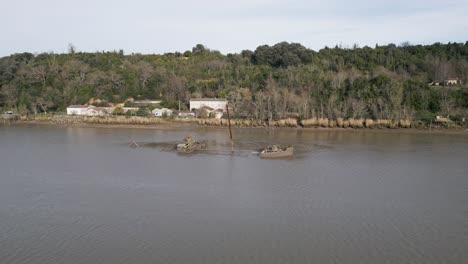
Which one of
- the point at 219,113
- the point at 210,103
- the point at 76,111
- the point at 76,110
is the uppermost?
the point at 210,103

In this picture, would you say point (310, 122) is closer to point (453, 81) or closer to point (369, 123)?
point (369, 123)

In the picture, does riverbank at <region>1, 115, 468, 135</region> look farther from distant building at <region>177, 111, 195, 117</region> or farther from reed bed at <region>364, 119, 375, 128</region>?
distant building at <region>177, 111, 195, 117</region>

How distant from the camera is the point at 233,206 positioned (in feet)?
44.1

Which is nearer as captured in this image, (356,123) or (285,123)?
(356,123)

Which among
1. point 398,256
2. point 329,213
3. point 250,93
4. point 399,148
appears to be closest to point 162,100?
point 250,93

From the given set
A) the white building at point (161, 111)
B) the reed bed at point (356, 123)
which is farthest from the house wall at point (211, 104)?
the reed bed at point (356, 123)

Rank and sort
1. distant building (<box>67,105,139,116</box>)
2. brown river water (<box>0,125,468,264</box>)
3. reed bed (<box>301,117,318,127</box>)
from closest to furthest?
brown river water (<box>0,125,468,264</box>)
reed bed (<box>301,117,318,127</box>)
distant building (<box>67,105,139,116</box>)

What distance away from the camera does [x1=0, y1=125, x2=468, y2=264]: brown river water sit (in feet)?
33.1

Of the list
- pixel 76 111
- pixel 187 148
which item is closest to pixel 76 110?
pixel 76 111

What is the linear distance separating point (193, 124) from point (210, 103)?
23.0ft

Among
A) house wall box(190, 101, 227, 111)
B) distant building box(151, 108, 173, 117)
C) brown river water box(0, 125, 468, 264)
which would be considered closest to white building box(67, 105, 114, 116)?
distant building box(151, 108, 173, 117)

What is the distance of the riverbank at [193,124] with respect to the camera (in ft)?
108

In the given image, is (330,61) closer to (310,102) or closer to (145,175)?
(310,102)

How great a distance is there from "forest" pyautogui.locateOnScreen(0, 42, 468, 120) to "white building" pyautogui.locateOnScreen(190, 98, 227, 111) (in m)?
1.35
